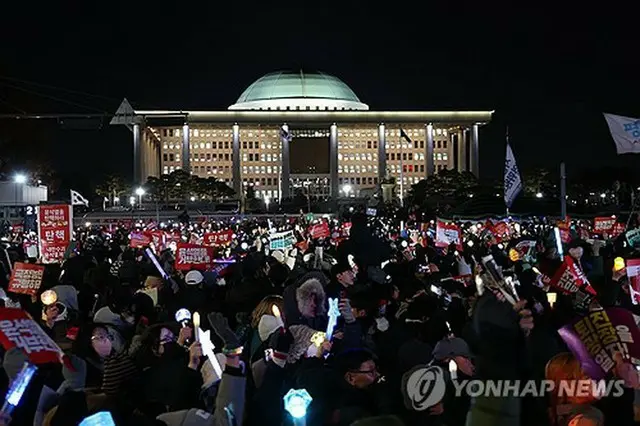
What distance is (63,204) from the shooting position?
17.5 meters

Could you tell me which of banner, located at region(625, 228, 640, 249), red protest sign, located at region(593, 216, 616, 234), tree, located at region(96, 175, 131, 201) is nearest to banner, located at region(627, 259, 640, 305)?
banner, located at region(625, 228, 640, 249)

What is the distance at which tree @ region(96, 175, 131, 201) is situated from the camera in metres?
98.1

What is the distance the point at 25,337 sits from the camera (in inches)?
193

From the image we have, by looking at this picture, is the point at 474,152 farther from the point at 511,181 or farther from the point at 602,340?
the point at 602,340

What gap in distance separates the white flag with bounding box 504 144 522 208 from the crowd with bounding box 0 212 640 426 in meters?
10.3

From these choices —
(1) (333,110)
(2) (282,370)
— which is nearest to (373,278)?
(2) (282,370)

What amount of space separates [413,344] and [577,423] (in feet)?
7.00

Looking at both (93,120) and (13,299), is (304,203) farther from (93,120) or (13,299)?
(13,299)

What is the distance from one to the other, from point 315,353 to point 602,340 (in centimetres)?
198

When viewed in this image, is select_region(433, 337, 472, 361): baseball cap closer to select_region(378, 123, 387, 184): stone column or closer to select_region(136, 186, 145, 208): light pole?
select_region(136, 186, 145, 208): light pole

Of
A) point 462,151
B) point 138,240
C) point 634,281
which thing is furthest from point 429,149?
point 634,281

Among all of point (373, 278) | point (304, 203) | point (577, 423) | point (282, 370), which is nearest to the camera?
point (577, 423)

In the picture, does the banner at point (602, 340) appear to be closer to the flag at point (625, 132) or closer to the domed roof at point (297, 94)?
the flag at point (625, 132)

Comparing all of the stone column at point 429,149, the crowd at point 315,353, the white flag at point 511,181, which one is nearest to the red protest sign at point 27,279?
the crowd at point 315,353
